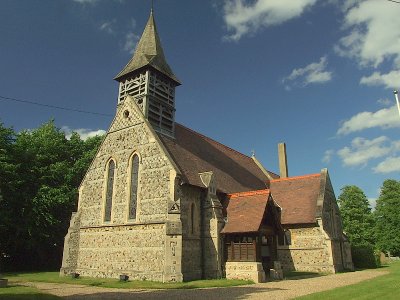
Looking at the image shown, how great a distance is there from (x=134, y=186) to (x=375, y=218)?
147 feet

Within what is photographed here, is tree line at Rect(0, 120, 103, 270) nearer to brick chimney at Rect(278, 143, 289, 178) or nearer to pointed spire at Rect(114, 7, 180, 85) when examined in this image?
pointed spire at Rect(114, 7, 180, 85)

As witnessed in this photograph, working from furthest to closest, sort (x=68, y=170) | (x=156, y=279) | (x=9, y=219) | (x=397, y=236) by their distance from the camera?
(x=397, y=236)
(x=68, y=170)
(x=9, y=219)
(x=156, y=279)

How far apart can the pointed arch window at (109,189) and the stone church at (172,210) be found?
0.07 m

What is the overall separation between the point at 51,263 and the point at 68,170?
978 cm

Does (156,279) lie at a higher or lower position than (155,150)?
lower

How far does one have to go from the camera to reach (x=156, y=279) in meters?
19.8

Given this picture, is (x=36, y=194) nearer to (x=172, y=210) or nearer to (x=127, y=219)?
(x=127, y=219)

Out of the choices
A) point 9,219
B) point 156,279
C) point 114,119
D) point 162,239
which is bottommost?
point 156,279

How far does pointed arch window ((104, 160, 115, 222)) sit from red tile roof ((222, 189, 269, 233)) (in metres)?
8.43

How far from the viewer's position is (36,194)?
31.9 metres

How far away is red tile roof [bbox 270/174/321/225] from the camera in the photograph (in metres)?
26.3

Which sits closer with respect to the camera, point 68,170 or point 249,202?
point 249,202

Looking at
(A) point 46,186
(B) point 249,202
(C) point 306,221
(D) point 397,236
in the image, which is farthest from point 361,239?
(A) point 46,186

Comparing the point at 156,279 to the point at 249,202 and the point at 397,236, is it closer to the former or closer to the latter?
the point at 249,202
